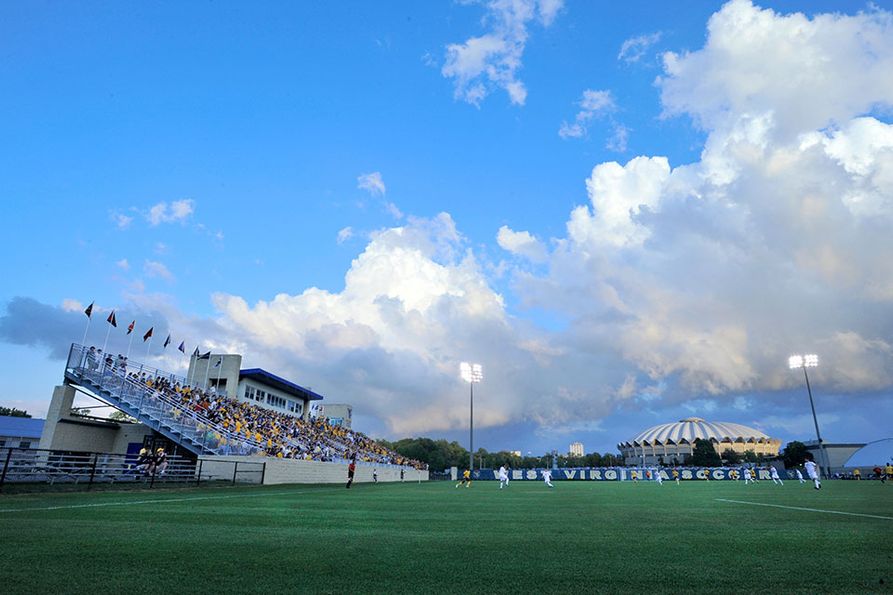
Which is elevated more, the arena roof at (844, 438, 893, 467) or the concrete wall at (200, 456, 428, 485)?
the arena roof at (844, 438, 893, 467)

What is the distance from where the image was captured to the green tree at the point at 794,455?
93688 millimetres

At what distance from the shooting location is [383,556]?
18.7ft

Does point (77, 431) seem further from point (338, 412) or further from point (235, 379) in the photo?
point (338, 412)

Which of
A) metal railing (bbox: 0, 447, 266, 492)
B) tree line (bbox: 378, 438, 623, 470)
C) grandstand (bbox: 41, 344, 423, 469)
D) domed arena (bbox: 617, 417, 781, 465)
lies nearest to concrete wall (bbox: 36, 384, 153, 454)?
grandstand (bbox: 41, 344, 423, 469)

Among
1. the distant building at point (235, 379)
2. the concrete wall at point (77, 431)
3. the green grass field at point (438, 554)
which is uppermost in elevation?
the distant building at point (235, 379)

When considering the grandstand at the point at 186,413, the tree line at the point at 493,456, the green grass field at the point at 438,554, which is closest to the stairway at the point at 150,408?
the grandstand at the point at 186,413

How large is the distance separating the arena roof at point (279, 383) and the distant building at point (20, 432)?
1179 inches

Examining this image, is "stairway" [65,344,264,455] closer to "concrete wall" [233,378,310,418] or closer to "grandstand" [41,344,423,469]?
"grandstand" [41,344,423,469]

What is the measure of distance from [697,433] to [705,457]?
146ft

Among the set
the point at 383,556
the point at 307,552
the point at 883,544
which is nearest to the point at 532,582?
the point at 383,556

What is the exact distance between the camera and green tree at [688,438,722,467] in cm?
12396

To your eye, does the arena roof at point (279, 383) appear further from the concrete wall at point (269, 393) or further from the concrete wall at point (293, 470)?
the concrete wall at point (293, 470)

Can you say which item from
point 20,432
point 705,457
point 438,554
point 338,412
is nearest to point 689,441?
point 705,457

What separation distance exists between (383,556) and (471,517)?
5.39 metres
